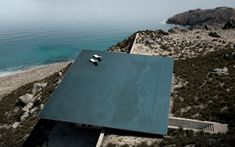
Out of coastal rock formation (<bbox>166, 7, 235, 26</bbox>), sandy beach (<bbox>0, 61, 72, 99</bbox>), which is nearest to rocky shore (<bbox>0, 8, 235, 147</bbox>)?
sandy beach (<bbox>0, 61, 72, 99</bbox>)

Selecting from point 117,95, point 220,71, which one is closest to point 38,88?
point 117,95

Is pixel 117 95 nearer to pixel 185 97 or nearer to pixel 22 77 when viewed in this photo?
pixel 185 97

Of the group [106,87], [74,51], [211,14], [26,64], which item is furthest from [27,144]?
[211,14]

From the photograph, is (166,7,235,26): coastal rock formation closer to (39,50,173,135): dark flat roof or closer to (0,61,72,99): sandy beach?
(0,61,72,99): sandy beach

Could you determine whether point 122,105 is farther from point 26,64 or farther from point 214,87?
point 26,64

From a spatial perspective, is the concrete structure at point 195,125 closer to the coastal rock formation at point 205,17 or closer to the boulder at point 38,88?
the boulder at point 38,88

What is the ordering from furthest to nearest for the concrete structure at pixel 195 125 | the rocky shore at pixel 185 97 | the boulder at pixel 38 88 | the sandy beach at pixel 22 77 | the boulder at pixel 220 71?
1. the sandy beach at pixel 22 77
2. the boulder at pixel 38 88
3. the boulder at pixel 220 71
4. the concrete structure at pixel 195 125
5. the rocky shore at pixel 185 97

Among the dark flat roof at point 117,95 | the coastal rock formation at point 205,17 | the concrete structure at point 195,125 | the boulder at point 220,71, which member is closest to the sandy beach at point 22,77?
the dark flat roof at point 117,95
